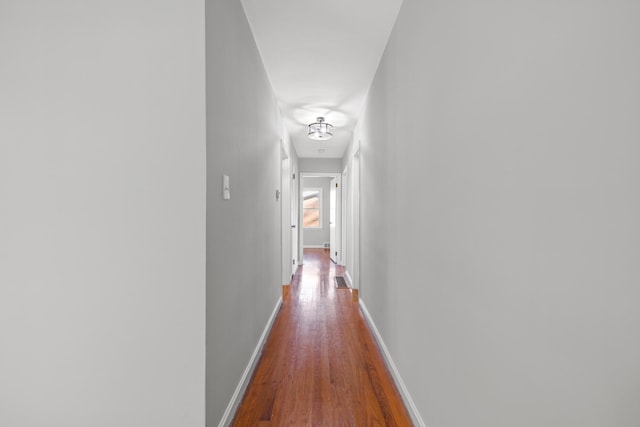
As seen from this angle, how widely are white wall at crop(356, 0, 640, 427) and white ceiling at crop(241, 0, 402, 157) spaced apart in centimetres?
56

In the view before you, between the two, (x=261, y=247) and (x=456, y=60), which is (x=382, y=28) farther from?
(x=261, y=247)

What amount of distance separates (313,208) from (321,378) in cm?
766

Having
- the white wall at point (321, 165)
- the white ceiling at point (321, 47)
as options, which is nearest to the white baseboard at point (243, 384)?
the white ceiling at point (321, 47)

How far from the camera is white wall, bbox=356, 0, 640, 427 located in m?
0.58

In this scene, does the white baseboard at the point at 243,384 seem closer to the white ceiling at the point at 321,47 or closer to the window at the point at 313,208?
the white ceiling at the point at 321,47

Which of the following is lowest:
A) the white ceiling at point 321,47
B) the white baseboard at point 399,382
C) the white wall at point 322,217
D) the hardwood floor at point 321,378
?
the hardwood floor at point 321,378

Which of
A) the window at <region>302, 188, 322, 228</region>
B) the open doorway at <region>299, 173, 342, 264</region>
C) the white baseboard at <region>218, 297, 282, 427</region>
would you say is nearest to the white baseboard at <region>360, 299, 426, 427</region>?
the white baseboard at <region>218, 297, 282, 427</region>

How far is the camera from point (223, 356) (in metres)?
1.59

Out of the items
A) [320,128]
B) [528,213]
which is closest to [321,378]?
[528,213]

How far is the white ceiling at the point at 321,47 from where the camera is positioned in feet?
6.46
